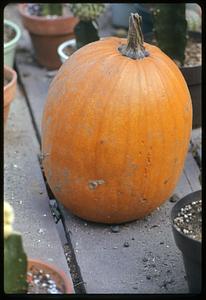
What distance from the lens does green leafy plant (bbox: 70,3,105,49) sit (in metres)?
4.00

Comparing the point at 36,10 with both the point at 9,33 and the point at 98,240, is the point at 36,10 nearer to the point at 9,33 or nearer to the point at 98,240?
the point at 9,33

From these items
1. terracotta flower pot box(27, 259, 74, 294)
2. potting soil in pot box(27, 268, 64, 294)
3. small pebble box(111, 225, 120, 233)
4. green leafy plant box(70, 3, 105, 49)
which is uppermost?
green leafy plant box(70, 3, 105, 49)

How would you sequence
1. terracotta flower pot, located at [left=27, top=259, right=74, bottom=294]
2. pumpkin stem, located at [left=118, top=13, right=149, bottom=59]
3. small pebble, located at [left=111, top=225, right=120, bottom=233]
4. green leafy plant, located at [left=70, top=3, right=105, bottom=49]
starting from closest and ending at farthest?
terracotta flower pot, located at [left=27, top=259, right=74, bottom=294], pumpkin stem, located at [left=118, top=13, right=149, bottom=59], small pebble, located at [left=111, top=225, right=120, bottom=233], green leafy plant, located at [left=70, top=3, right=105, bottom=49]

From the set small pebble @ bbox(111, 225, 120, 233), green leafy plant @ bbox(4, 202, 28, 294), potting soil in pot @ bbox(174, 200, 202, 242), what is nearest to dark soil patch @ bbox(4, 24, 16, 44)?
small pebble @ bbox(111, 225, 120, 233)

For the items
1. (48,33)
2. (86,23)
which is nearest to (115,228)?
(86,23)

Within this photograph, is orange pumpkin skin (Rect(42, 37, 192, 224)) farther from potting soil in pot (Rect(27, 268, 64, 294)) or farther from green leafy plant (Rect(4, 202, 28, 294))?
green leafy plant (Rect(4, 202, 28, 294))

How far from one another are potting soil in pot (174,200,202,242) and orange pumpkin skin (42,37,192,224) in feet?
1.05

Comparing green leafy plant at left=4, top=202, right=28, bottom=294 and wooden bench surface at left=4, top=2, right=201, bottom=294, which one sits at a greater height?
green leafy plant at left=4, top=202, right=28, bottom=294

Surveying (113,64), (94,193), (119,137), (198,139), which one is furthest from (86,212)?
(198,139)

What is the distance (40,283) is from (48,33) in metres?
2.37

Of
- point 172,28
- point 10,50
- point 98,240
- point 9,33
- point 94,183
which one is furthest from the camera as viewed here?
point 9,33

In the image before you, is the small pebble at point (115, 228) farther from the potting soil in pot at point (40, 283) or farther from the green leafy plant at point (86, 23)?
the green leafy plant at point (86, 23)

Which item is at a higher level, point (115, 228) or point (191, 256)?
point (191, 256)

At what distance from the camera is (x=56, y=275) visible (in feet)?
8.50
